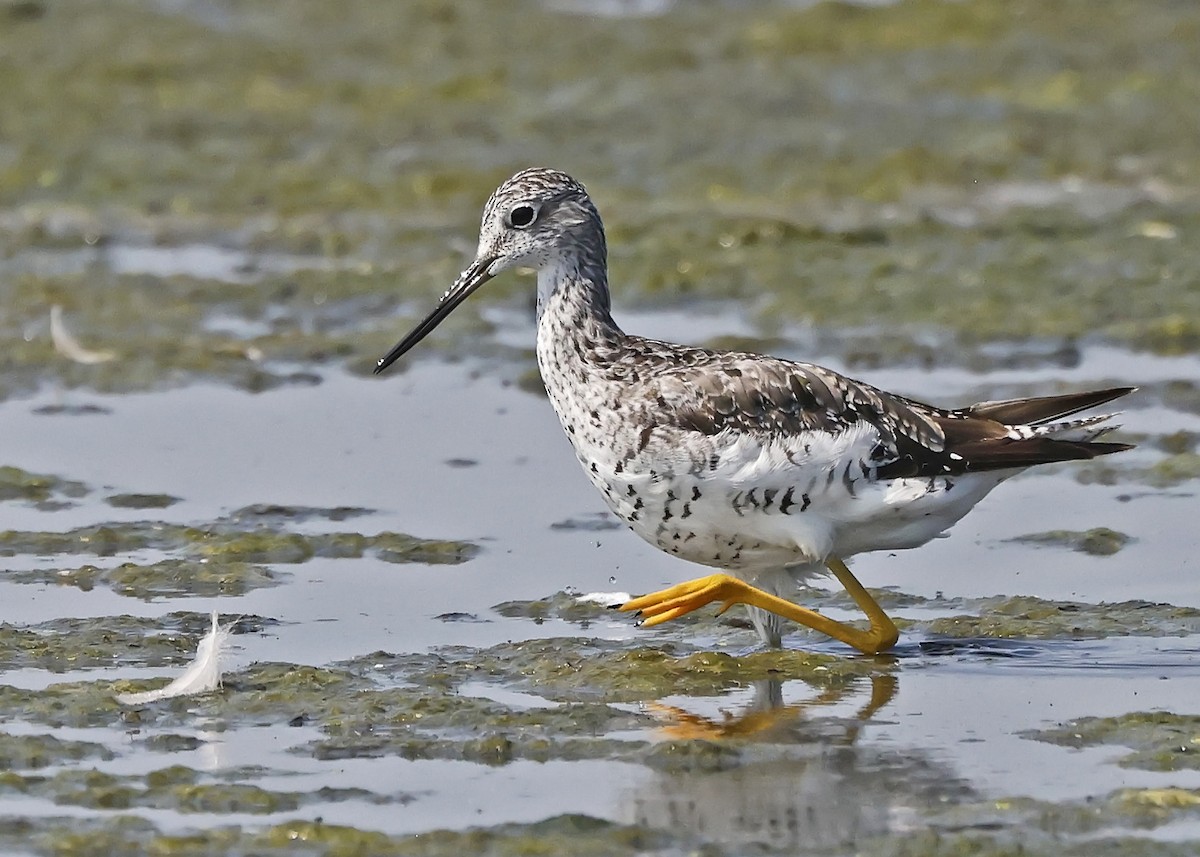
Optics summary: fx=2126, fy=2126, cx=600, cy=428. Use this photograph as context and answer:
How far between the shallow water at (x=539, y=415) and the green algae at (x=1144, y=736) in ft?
0.07

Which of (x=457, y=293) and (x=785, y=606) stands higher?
(x=457, y=293)

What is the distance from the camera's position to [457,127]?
17656 millimetres

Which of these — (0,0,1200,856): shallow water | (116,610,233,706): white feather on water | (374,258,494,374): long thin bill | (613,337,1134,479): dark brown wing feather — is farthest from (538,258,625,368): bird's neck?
(116,610,233,706): white feather on water

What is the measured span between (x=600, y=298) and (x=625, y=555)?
1469mm

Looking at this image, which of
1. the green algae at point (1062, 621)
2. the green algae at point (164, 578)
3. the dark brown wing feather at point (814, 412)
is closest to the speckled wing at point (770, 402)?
the dark brown wing feather at point (814, 412)

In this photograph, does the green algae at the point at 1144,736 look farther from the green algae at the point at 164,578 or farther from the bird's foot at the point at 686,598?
the green algae at the point at 164,578

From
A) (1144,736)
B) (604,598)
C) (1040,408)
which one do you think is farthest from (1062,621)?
(604,598)

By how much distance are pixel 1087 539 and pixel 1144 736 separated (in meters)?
2.65

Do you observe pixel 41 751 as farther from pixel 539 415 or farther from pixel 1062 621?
pixel 539 415

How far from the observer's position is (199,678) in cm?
771

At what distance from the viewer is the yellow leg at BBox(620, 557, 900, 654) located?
27.6ft

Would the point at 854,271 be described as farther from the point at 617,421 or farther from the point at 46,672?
the point at 46,672

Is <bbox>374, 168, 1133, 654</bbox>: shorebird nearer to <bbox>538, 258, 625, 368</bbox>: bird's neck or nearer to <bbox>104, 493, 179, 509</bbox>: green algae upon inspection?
<bbox>538, 258, 625, 368</bbox>: bird's neck

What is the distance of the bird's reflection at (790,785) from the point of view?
21.1 ft
